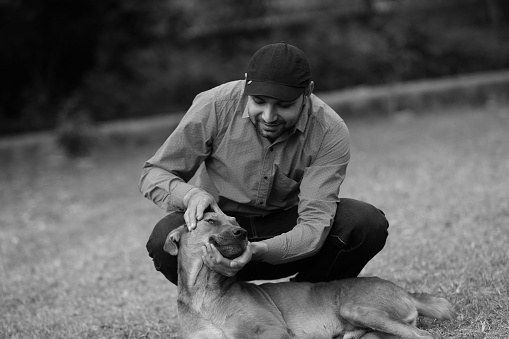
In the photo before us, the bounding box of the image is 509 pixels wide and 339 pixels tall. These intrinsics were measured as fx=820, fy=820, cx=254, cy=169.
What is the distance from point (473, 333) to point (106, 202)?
8.46 metres

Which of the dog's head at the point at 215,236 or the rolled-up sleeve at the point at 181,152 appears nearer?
the dog's head at the point at 215,236

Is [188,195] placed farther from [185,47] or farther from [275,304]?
[185,47]

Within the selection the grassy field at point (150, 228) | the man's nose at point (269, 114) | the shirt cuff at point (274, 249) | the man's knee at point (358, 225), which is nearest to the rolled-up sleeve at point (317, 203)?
the shirt cuff at point (274, 249)

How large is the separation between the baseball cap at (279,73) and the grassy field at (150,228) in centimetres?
183

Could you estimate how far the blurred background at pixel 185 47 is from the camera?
19.0 m

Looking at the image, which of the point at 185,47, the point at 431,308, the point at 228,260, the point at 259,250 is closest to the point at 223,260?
the point at 228,260

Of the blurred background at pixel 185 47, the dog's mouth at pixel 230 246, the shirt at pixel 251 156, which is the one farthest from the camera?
the blurred background at pixel 185 47

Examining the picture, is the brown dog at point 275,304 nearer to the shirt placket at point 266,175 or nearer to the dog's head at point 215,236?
the dog's head at point 215,236

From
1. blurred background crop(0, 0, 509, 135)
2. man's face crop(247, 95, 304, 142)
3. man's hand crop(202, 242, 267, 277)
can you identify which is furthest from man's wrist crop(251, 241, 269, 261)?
blurred background crop(0, 0, 509, 135)

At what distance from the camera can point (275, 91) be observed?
4969mm

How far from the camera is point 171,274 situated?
223 inches

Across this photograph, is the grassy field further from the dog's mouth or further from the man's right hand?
the dog's mouth

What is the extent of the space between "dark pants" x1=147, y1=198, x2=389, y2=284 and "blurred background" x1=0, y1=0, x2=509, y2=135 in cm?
1194

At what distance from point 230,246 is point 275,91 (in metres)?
0.98
